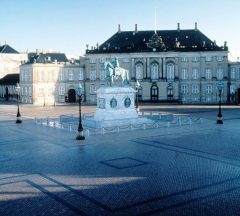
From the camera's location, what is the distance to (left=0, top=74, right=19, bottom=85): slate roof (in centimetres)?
8613

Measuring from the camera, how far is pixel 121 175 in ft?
56.7

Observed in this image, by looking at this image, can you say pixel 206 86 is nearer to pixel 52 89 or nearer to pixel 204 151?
pixel 52 89

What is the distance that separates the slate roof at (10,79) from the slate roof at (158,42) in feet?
70.1

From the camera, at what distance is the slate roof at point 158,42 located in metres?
73.4

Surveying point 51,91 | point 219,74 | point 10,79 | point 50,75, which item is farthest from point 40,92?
point 219,74

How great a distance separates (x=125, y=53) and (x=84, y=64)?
31.6 feet

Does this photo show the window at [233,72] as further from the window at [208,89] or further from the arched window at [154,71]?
the arched window at [154,71]

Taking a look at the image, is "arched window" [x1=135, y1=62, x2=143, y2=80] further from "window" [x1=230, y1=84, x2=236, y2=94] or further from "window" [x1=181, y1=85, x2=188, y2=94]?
"window" [x1=230, y1=84, x2=236, y2=94]

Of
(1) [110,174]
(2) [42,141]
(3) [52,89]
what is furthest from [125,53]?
(1) [110,174]

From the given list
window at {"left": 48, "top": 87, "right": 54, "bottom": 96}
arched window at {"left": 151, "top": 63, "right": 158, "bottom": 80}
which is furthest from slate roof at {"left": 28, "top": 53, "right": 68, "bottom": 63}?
arched window at {"left": 151, "top": 63, "right": 158, "bottom": 80}

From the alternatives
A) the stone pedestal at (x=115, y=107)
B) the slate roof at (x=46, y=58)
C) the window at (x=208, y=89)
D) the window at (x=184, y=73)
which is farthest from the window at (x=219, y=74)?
the stone pedestal at (x=115, y=107)

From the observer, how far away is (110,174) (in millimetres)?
17453

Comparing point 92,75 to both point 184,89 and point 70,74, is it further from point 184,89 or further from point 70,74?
point 184,89

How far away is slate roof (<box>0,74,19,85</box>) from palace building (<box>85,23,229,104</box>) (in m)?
21.1
